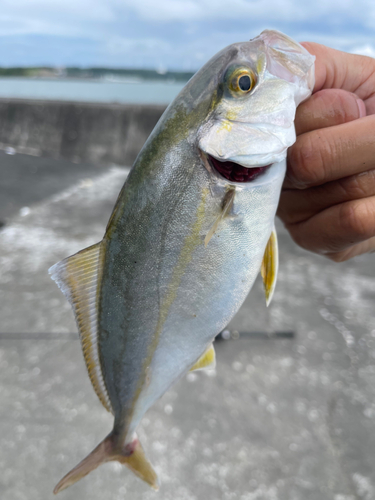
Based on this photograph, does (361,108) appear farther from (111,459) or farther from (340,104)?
(111,459)

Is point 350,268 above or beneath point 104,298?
beneath

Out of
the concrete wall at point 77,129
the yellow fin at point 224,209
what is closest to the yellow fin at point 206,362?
the yellow fin at point 224,209

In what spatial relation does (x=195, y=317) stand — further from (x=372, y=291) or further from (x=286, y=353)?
(x=372, y=291)

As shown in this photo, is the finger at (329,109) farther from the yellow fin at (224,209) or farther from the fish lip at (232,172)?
the yellow fin at (224,209)

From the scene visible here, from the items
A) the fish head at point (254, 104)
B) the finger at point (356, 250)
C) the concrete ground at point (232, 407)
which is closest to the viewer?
the fish head at point (254, 104)

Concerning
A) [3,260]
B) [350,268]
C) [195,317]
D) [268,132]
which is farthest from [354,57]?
[3,260]

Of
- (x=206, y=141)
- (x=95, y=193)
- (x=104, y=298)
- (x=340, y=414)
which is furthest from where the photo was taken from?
(x=95, y=193)

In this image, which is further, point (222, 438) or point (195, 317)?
point (222, 438)

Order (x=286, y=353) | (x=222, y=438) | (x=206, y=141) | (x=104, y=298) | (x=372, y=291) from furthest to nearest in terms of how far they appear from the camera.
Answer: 1. (x=372, y=291)
2. (x=286, y=353)
3. (x=222, y=438)
4. (x=104, y=298)
5. (x=206, y=141)
